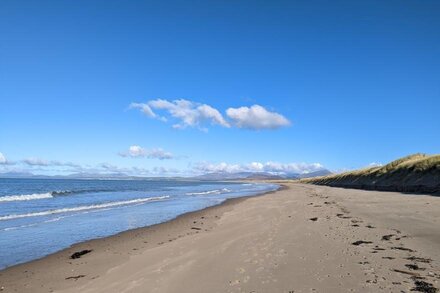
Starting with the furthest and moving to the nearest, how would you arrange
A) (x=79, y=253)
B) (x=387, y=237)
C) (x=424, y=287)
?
1. (x=79, y=253)
2. (x=387, y=237)
3. (x=424, y=287)

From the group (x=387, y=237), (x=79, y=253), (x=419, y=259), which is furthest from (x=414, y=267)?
(x=79, y=253)

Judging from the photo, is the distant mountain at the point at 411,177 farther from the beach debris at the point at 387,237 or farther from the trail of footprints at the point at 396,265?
the trail of footprints at the point at 396,265

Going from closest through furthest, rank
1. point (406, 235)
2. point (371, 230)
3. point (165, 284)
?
point (165, 284), point (406, 235), point (371, 230)

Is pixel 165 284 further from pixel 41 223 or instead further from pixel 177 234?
pixel 41 223

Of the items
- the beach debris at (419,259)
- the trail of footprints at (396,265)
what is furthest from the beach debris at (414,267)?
the beach debris at (419,259)

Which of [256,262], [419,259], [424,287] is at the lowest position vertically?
[256,262]

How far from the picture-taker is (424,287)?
700cm

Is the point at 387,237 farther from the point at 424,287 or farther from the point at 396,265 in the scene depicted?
the point at 424,287

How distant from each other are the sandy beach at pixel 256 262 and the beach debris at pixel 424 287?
2cm

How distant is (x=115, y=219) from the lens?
22922mm

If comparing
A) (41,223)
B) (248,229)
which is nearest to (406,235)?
(248,229)

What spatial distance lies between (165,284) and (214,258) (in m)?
2.56

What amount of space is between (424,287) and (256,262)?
3.96 meters

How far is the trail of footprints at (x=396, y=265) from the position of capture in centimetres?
725
